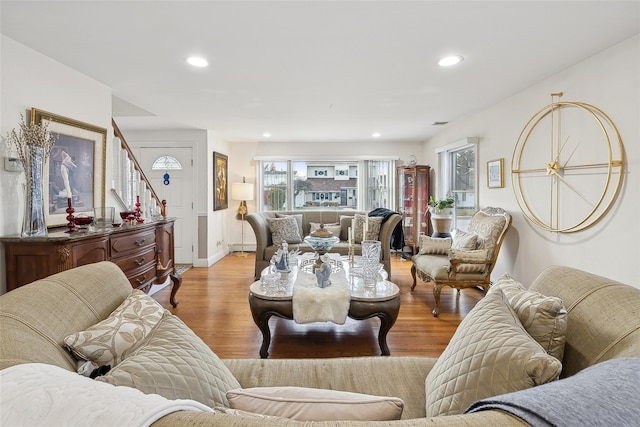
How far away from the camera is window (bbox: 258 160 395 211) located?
6.90 m

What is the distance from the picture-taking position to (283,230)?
15.9 feet

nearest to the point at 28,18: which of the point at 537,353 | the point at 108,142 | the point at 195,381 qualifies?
the point at 108,142

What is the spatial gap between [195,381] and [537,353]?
96cm

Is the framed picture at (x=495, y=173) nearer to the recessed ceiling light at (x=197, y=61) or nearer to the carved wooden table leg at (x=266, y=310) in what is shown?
the carved wooden table leg at (x=266, y=310)

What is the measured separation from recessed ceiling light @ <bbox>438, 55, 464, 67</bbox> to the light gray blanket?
2.46 metres

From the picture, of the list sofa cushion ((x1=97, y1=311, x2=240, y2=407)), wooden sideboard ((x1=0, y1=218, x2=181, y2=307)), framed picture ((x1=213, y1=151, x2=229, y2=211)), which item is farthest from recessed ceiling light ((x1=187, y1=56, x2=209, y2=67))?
framed picture ((x1=213, y1=151, x2=229, y2=211))

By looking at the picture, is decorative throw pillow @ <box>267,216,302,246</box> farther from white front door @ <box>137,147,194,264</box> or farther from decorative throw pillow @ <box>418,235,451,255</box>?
decorative throw pillow @ <box>418,235,451,255</box>

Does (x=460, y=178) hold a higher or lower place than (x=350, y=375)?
higher

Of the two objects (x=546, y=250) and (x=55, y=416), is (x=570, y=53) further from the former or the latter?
(x=55, y=416)

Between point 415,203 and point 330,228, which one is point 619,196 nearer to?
point 330,228

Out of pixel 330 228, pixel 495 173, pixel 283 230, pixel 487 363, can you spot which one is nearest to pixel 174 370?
pixel 487 363

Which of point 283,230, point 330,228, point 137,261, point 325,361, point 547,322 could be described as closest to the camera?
point 547,322

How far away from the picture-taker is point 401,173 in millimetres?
6512

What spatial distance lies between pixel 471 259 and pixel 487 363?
258cm
